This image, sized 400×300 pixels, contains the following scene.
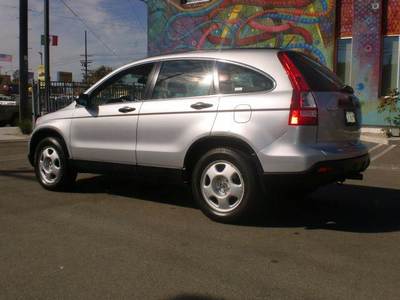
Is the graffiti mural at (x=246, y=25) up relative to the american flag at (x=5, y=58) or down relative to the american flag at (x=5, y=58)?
down

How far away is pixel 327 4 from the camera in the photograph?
1625 cm

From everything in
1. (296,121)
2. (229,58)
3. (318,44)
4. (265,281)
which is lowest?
(265,281)

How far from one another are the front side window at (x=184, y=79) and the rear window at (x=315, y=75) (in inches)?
35.6

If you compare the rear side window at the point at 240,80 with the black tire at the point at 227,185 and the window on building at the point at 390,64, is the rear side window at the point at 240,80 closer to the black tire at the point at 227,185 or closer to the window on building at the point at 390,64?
the black tire at the point at 227,185

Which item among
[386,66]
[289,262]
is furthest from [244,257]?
[386,66]

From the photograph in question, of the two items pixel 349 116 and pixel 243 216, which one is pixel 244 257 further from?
pixel 349 116

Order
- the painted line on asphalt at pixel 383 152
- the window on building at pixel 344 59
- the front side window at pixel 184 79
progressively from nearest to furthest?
the front side window at pixel 184 79 < the painted line on asphalt at pixel 383 152 < the window on building at pixel 344 59

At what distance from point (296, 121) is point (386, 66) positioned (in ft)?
39.9

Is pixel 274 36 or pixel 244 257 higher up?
pixel 274 36

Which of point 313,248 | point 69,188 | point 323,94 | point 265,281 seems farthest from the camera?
point 69,188

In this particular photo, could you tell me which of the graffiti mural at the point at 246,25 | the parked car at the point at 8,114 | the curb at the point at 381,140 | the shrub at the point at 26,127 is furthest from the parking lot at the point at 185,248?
the parked car at the point at 8,114

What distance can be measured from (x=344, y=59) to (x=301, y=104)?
12.5 metres

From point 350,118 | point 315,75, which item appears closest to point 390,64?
point 350,118

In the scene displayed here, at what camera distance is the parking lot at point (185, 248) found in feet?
12.0
